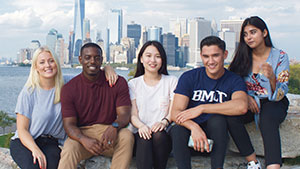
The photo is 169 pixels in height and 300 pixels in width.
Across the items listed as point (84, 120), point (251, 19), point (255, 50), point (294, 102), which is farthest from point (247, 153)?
point (294, 102)

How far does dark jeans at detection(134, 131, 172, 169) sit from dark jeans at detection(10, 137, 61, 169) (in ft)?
2.50

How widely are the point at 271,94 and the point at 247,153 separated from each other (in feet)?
2.21

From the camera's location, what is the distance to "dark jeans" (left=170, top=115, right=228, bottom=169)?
280 cm

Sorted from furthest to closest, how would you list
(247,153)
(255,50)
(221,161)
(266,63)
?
(255,50) < (266,63) < (247,153) < (221,161)

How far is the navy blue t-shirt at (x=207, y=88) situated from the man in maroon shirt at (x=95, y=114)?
23.5 inches

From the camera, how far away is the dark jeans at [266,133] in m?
2.90

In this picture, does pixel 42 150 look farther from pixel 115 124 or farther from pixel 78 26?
pixel 78 26

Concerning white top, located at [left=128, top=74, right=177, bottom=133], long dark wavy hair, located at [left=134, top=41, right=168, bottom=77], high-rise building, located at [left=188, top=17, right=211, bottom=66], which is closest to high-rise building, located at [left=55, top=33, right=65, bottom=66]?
high-rise building, located at [left=188, top=17, right=211, bottom=66]

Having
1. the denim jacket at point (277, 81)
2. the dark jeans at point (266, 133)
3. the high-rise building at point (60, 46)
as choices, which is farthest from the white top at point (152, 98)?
the high-rise building at point (60, 46)

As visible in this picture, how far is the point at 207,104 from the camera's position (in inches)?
118

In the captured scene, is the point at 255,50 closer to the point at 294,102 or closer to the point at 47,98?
the point at 47,98

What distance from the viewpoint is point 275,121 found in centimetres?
305

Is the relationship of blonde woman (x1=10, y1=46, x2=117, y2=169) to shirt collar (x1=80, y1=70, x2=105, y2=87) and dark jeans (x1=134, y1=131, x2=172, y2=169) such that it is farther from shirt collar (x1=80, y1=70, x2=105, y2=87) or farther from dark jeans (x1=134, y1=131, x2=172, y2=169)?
dark jeans (x1=134, y1=131, x2=172, y2=169)

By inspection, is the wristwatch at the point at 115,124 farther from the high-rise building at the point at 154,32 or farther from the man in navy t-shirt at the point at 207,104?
the high-rise building at the point at 154,32
